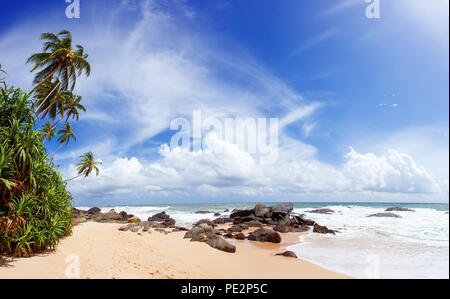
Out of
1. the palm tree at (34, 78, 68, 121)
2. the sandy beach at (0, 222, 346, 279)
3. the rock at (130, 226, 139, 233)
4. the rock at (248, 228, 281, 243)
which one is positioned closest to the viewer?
the sandy beach at (0, 222, 346, 279)

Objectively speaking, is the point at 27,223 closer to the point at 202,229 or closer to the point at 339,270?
the point at 202,229

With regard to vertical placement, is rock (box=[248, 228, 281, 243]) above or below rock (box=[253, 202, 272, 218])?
above

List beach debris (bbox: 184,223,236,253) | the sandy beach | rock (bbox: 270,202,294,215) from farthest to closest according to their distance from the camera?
rock (bbox: 270,202,294,215) < beach debris (bbox: 184,223,236,253) < the sandy beach

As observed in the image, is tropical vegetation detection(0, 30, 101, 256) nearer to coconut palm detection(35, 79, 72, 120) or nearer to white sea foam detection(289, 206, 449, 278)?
white sea foam detection(289, 206, 449, 278)

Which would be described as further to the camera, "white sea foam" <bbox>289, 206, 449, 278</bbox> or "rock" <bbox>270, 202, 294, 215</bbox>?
"rock" <bbox>270, 202, 294, 215</bbox>

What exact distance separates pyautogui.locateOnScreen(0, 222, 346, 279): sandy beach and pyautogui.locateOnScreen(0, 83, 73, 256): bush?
0.52 meters

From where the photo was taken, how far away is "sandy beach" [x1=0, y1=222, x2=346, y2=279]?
664cm

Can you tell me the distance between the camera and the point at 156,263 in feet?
27.1

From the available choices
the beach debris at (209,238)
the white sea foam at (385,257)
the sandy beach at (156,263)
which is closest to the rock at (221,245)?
the beach debris at (209,238)

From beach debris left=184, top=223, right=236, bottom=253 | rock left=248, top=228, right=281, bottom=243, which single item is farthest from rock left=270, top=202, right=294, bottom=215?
beach debris left=184, top=223, right=236, bottom=253

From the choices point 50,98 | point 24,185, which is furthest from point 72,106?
point 24,185

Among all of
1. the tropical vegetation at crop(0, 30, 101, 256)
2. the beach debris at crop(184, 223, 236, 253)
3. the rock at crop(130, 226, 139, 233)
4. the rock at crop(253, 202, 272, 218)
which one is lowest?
the rock at crop(253, 202, 272, 218)
